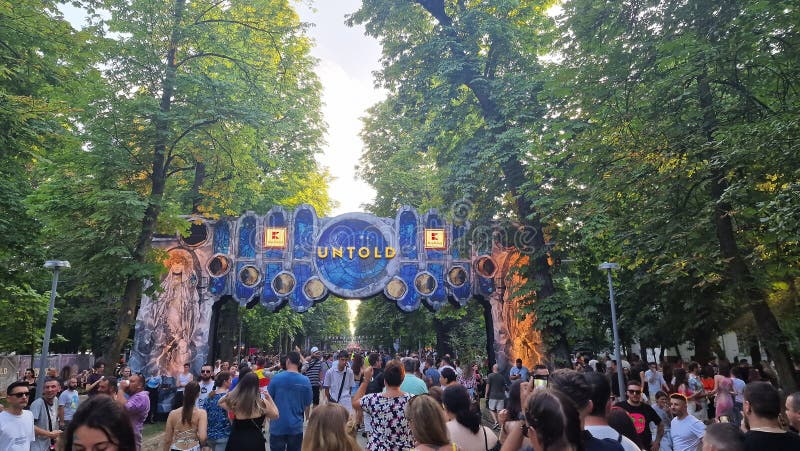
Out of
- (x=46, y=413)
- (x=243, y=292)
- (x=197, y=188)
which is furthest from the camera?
(x=197, y=188)

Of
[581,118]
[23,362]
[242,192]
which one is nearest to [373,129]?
[242,192]

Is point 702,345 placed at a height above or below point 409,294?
below

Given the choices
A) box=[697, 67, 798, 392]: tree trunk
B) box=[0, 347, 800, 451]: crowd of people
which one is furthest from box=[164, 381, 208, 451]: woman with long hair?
box=[697, 67, 798, 392]: tree trunk

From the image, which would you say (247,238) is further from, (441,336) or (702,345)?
(702,345)

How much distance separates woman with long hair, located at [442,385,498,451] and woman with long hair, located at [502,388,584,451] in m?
1.80

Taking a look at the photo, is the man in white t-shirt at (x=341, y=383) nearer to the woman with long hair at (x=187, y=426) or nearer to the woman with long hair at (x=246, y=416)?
the woman with long hair at (x=187, y=426)

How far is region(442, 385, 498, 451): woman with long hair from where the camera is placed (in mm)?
4605

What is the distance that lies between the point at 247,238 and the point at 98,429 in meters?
19.7

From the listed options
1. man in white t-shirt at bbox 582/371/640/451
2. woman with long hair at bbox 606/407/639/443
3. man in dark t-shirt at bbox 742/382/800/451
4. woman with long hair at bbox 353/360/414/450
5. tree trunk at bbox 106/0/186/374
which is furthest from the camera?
tree trunk at bbox 106/0/186/374

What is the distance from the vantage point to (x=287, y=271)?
21.3m

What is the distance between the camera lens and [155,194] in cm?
1591

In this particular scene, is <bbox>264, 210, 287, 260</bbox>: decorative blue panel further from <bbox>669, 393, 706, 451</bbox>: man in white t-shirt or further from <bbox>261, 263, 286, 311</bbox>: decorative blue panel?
<bbox>669, 393, 706, 451</bbox>: man in white t-shirt

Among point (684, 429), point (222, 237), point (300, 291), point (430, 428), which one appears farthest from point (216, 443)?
point (222, 237)

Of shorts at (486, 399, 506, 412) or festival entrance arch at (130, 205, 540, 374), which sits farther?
festival entrance arch at (130, 205, 540, 374)
